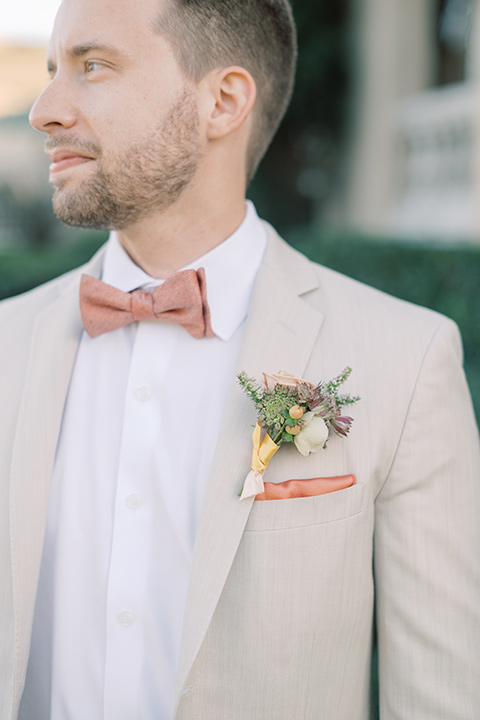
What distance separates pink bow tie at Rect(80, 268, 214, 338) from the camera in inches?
69.8

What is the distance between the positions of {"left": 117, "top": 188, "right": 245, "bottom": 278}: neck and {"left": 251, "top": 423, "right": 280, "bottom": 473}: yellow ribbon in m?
0.67

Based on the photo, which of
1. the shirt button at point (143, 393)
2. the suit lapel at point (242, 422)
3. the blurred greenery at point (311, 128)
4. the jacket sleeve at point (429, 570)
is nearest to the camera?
the suit lapel at point (242, 422)

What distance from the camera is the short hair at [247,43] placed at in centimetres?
183

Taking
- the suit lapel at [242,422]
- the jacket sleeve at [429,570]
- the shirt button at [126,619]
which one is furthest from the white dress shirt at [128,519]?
the jacket sleeve at [429,570]

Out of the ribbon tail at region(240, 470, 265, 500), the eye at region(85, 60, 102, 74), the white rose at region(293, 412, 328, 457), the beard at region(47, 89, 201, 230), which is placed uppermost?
the eye at region(85, 60, 102, 74)

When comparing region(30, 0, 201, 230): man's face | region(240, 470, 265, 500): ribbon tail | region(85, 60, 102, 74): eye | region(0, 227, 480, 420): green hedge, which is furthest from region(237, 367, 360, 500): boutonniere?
region(0, 227, 480, 420): green hedge

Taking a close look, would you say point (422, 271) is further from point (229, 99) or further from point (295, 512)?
point (295, 512)

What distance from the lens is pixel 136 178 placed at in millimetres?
1791

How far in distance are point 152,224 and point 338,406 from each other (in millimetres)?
Answer: 784

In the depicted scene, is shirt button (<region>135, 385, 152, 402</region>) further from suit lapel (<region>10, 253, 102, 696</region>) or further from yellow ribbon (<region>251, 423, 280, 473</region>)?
yellow ribbon (<region>251, 423, 280, 473</region>)

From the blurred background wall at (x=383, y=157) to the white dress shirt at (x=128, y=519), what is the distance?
8.53ft

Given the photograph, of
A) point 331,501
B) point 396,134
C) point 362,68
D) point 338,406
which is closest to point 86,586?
point 331,501

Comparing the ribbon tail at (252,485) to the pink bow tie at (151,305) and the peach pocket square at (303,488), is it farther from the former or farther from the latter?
the pink bow tie at (151,305)

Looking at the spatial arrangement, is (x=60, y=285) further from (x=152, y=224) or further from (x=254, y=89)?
(x=254, y=89)
